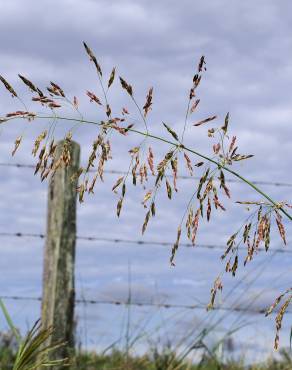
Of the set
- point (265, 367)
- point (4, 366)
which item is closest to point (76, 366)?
point (4, 366)

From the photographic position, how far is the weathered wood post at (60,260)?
4.91 metres

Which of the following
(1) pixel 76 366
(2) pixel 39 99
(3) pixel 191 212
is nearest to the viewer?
(2) pixel 39 99

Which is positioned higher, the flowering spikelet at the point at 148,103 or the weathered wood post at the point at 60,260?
the flowering spikelet at the point at 148,103

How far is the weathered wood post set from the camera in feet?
16.1

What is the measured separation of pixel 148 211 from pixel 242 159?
0.27m

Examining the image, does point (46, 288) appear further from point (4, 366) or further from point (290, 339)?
point (290, 339)

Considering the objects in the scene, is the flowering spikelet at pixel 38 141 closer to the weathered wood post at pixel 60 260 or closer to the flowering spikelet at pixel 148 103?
the flowering spikelet at pixel 148 103

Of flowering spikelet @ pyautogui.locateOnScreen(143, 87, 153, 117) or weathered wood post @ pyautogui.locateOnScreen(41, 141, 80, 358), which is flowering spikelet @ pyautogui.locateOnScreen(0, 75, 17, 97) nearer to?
flowering spikelet @ pyautogui.locateOnScreen(143, 87, 153, 117)

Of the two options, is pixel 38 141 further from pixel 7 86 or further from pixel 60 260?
pixel 60 260

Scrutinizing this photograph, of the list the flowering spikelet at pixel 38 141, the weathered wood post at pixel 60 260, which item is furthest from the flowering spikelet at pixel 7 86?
the weathered wood post at pixel 60 260

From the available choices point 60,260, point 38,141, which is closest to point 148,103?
point 38,141

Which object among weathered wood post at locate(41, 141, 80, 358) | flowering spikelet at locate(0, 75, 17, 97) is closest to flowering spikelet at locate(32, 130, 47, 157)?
flowering spikelet at locate(0, 75, 17, 97)

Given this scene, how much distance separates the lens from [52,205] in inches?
204

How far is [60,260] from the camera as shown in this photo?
16.3ft
